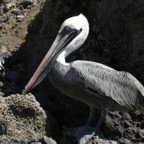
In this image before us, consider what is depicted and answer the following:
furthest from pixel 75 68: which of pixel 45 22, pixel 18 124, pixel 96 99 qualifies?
pixel 45 22

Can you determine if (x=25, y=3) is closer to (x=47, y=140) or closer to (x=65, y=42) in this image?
(x=65, y=42)

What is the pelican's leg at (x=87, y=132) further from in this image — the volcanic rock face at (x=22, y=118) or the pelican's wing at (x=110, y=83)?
the volcanic rock face at (x=22, y=118)

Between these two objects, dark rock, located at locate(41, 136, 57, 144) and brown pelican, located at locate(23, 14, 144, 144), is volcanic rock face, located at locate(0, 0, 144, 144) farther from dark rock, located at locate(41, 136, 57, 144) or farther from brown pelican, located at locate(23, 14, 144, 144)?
brown pelican, located at locate(23, 14, 144, 144)

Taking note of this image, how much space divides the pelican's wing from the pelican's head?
378mm

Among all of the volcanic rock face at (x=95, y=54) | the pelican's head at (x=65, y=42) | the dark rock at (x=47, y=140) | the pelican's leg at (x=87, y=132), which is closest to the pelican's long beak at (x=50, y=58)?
the pelican's head at (x=65, y=42)

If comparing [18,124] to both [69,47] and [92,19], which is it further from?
[92,19]

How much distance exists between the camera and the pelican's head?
28.0ft

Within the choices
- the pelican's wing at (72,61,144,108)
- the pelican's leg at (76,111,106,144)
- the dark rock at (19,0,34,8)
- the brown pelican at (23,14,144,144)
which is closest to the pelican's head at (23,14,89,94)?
the brown pelican at (23,14,144,144)

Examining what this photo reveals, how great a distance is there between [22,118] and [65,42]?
3.50ft

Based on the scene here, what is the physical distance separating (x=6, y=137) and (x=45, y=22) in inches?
97.8

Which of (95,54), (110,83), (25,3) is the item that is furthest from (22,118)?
(25,3)

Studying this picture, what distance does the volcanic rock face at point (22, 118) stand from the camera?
8.52 meters

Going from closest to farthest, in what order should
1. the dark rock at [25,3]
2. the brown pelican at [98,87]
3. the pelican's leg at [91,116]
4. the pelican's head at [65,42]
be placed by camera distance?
the brown pelican at [98,87] → the pelican's leg at [91,116] → the pelican's head at [65,42] → the dark rock at [25,3]

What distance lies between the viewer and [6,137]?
847 cm
